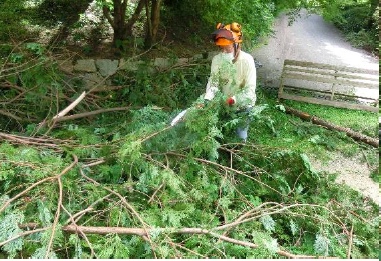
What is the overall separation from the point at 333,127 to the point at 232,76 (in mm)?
3969

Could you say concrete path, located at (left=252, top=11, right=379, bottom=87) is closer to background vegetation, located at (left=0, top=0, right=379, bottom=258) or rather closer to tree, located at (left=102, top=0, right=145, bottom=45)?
tree, located at (left=102, top=0, right=145, bottom=45)

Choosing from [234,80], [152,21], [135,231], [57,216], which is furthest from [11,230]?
[152,21]

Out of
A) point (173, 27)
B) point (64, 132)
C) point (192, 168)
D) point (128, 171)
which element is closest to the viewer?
point (128, 171)

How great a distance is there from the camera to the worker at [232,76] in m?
3.51

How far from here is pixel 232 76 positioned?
3.42 meters

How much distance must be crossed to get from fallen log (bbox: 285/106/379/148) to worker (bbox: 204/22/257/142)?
3342mm

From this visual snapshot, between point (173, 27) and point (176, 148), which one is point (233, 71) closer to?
point (176, 148)

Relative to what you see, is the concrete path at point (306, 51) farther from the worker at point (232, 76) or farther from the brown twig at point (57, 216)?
the brown twig at point (57, 216)

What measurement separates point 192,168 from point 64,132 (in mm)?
1322

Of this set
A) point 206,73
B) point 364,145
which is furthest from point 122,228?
point 364,145

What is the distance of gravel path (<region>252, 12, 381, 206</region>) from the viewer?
5514mm

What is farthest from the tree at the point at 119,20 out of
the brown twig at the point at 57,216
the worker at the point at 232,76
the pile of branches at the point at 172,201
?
the brown twig at the point at 57,216

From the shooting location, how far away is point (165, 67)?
663 centimetres

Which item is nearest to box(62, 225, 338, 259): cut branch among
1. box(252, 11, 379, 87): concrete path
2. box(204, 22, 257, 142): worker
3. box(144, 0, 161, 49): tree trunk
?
box(204, 22, 257, 142): worker
